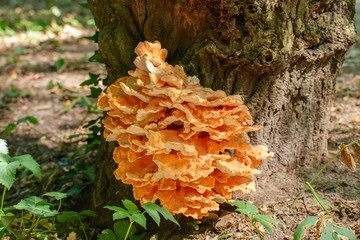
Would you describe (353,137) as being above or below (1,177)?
above

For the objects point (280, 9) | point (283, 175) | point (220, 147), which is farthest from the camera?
point (283, 175)

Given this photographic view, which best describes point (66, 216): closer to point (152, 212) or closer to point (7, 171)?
point (7, 171)

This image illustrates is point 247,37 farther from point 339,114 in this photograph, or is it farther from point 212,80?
point 339,114

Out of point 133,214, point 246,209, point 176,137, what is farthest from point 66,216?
point 246,209

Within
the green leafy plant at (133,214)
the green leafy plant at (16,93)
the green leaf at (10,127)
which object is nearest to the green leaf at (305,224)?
the green leafy plant at (133,214)

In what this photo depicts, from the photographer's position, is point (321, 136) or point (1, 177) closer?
point (1, 177)

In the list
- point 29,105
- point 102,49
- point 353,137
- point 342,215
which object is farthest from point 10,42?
point 342,215

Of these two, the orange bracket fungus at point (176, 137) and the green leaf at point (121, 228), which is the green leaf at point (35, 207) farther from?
the orange bracket fungus at point (176, 137)
